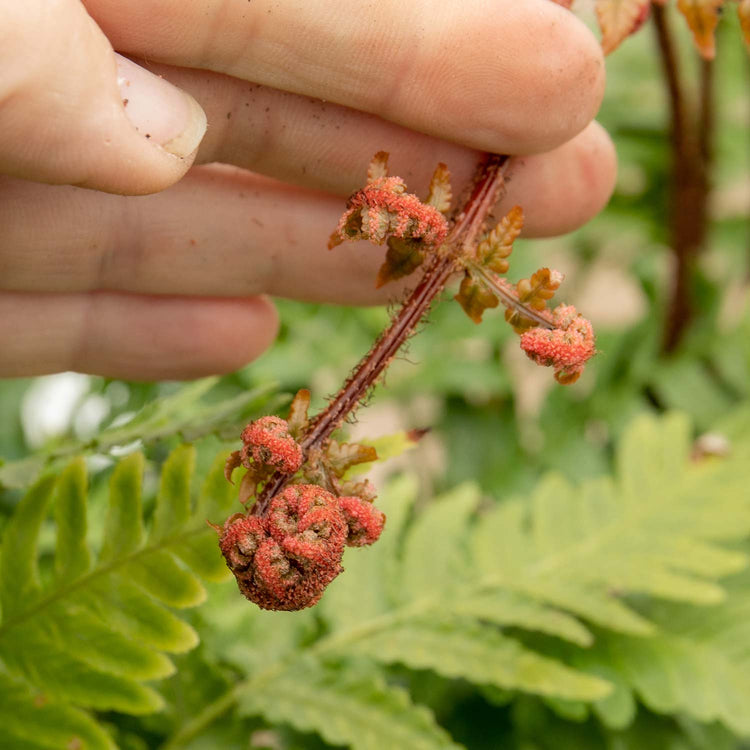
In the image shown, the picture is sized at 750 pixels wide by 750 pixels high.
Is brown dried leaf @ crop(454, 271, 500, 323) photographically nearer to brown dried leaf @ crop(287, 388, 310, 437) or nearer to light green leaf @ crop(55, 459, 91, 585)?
brown dried leaf @ crop(287, 388, 310, 437)

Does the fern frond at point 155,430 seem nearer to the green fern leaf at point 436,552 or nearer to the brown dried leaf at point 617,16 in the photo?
the green fern leaf at point 436,552

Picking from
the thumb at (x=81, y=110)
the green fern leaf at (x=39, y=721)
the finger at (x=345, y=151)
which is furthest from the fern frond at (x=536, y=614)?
the thumb at (x=81, y=110)

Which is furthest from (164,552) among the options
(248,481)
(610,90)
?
(610,90)

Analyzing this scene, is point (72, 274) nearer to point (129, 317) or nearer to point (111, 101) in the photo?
point (129, 317)

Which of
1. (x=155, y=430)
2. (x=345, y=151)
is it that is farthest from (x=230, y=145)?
(x=155, y=430)

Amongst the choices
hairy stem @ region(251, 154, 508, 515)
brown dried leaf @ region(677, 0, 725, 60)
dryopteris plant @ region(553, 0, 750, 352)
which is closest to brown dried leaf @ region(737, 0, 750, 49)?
brown dried leaf @ region(677, 0, 725, 60)

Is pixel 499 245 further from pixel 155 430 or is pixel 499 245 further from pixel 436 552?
pixel 436 552
